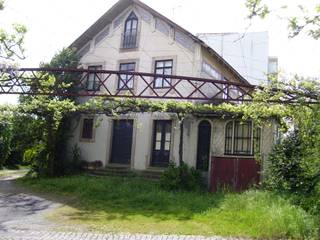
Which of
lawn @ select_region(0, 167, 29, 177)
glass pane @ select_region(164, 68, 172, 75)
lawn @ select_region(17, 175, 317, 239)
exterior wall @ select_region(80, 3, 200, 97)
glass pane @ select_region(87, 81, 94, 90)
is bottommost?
lawn @ select_region(17, 175, 317, 239)

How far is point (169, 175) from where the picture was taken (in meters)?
17.0

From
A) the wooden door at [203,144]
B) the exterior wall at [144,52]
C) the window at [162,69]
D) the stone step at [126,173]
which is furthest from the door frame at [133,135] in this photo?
the wooden door at [203,144]

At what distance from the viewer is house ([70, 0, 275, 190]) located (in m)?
18.6

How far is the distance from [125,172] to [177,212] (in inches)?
309

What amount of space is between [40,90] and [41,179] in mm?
5829

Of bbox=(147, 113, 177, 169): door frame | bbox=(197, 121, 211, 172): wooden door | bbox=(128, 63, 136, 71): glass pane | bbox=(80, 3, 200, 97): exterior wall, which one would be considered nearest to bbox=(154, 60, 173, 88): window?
bbox=(80, 3, 200, 97): exterior wall

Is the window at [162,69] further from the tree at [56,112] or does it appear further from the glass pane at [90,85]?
the tree at [56,112]

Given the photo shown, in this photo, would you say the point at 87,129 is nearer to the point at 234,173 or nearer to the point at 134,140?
the point at 134,140

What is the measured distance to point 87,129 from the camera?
2238 centimetres

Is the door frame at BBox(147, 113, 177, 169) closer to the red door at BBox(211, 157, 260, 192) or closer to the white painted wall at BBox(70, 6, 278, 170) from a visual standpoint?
the white painted wall at BBox(70, 6, 278, 170)

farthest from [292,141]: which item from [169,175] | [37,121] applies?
[37,121]

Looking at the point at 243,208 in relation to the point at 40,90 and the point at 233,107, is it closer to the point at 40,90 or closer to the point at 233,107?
the point at 233,107

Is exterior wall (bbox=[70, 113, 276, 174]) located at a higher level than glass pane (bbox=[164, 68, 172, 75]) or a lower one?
lower

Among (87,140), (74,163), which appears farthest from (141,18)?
(74,163)
